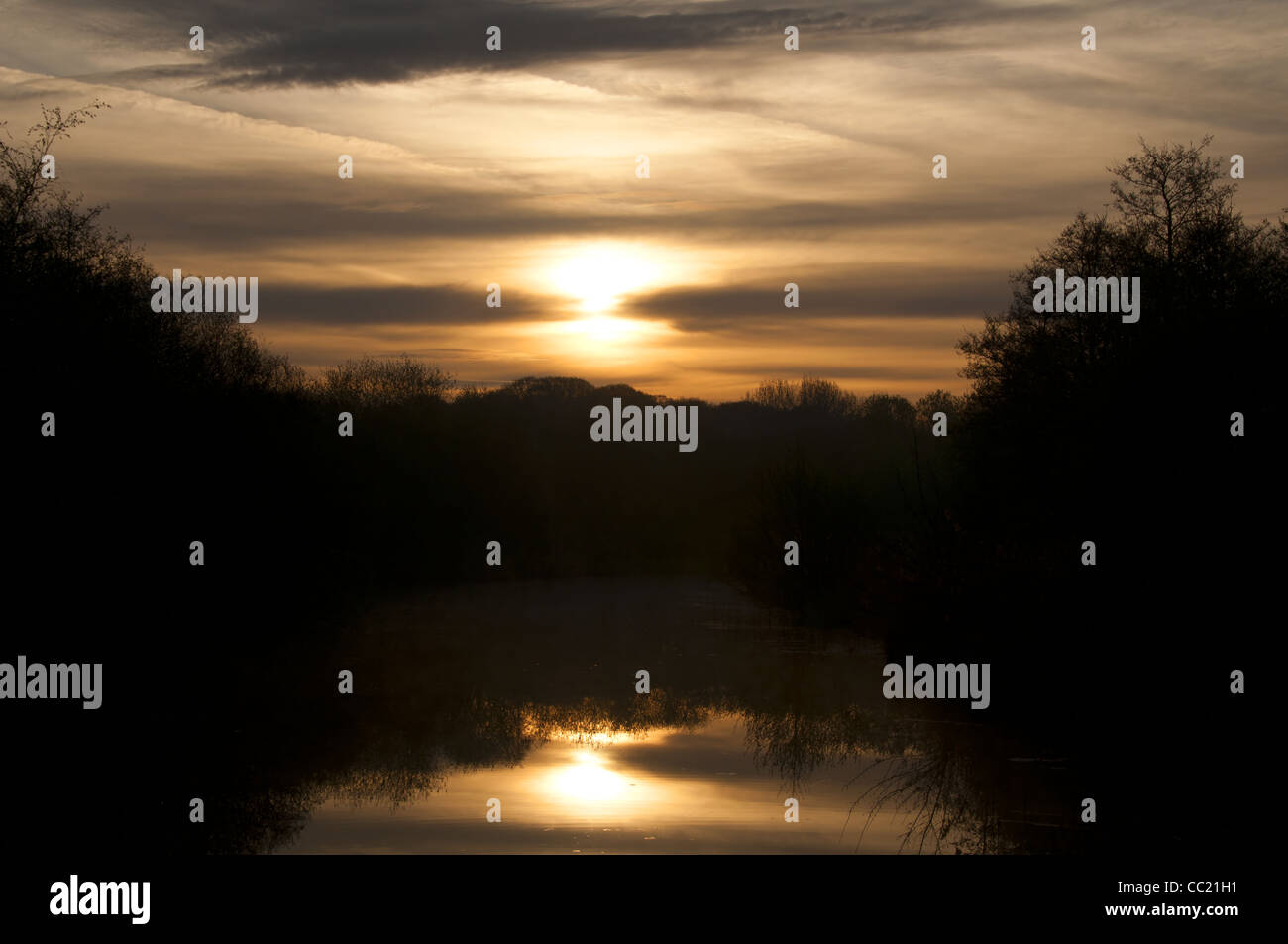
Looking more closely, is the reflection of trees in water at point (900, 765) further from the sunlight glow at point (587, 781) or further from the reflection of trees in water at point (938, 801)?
the sunlight glow at point (587, 781)

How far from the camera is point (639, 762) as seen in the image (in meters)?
16.7

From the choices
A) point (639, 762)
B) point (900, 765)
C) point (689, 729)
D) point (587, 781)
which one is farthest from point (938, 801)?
point (689, 729)

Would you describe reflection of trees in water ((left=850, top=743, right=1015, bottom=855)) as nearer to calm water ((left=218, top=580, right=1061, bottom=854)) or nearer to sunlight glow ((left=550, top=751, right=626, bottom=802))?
calm water ((left=218, top=580, right=1061, bottom=854))

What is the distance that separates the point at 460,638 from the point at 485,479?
129 ft

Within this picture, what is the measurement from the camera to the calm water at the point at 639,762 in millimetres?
12359

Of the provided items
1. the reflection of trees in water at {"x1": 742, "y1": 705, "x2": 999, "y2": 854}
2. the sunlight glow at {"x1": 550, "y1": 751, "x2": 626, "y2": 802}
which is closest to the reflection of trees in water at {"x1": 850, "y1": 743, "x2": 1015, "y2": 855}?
the reflection of trees in water at {"x1": 742, "y1": 705, "x2": 999, "y2": 854}

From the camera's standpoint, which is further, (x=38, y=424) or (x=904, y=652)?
(x=904, y=652)

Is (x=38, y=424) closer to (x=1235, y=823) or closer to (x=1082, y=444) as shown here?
(x=1082, y=444)

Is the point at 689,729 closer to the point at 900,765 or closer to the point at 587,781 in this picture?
the point at 900,765

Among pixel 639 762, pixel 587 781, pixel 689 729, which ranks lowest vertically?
pixel 689 729

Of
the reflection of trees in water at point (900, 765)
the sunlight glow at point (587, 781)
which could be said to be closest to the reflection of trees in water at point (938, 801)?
the reflection of trees in water at point (900, 765)

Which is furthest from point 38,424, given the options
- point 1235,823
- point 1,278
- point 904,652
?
point 1235,823

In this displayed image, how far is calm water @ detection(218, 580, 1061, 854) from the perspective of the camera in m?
12.4

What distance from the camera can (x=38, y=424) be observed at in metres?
20.6
